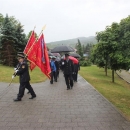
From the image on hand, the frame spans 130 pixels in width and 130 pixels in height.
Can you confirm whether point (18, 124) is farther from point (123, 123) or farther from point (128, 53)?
point (128, 53)

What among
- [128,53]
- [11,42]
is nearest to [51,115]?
[128,53]

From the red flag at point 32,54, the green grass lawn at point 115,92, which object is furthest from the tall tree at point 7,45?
the red flag at point 32,54

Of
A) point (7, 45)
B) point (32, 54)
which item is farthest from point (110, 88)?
point (7, 45)

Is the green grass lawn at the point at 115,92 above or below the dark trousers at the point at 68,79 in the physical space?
below

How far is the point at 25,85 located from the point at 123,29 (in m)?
5.12

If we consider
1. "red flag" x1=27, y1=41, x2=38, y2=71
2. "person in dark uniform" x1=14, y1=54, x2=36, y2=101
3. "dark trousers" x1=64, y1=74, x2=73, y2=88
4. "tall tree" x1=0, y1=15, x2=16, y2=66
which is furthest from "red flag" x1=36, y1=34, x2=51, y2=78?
A: "tall tree" x1=0, y1=15, x2=16, y2=66

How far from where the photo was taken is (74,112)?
22.6ft

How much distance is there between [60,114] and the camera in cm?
665

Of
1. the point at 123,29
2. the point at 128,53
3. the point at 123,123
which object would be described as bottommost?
the point at 123,123

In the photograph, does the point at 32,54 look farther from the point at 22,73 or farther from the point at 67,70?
the point at 67,70

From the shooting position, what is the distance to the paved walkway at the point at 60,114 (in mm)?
5555

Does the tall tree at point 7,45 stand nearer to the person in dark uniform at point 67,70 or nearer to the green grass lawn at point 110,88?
the green grass lawn at point 110,88

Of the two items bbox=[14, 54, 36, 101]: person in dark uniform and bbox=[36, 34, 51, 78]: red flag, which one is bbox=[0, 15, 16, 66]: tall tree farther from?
bbox=[14, 54, 36, 101]: person in dark uniform

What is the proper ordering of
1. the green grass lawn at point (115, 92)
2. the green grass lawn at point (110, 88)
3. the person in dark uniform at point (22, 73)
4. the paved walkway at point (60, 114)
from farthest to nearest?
the person in dark uniform at point (22, 73), the green grass lawn at point (110, 88), the green grass lawn at point (115, 92), the paved walkway at point (60, 114)
